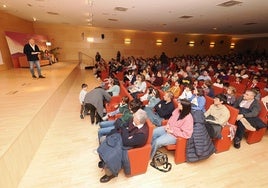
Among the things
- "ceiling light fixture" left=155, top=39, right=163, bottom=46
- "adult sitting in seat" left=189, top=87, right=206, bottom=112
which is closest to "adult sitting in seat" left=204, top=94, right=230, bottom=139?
"adult sitting in seat" left=189, top=87, right=206, bottom=112

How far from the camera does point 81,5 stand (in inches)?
243

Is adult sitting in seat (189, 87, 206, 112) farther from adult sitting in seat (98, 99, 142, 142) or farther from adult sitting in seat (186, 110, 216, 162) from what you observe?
adult sitting in seat (98, 99, 142, 142)

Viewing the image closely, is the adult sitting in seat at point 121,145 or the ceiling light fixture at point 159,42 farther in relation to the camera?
the ceiling light fixture at point 159,42

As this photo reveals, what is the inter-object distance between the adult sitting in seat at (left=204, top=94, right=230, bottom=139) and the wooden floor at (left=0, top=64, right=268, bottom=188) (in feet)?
1.70

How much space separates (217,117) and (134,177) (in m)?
1.81

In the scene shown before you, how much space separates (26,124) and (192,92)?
355 centimetres

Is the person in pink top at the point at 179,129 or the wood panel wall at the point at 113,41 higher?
the wood panel wall at the point at 113,41

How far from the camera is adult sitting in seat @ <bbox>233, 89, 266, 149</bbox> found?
3213 millimetres

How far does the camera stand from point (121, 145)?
2449 mm

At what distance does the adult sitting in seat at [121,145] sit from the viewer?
2332mm

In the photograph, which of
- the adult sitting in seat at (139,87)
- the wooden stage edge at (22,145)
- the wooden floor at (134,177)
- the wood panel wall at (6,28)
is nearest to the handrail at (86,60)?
the wood panel wall at (6,28)

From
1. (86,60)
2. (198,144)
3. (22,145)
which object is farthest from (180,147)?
(86,60)

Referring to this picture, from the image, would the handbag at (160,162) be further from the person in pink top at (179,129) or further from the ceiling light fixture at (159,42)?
the ceiling light fixture at (159,42)

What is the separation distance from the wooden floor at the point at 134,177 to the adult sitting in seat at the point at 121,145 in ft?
1.02
